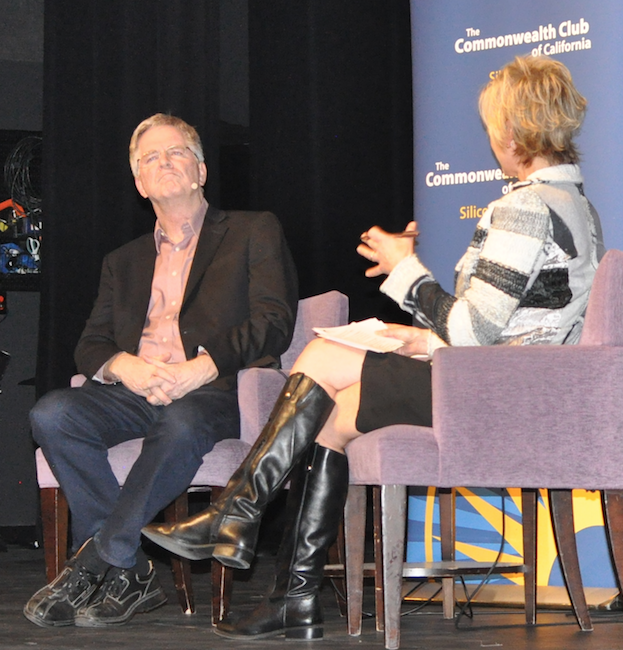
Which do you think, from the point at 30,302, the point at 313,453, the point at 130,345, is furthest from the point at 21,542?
the point at 313,453

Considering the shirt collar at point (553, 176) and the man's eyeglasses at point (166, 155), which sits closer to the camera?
the shirt collar at point (553, 176)

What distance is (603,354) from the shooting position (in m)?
2.33

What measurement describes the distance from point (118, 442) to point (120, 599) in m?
0.49

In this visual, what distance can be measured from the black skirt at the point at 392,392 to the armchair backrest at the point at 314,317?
649 mm

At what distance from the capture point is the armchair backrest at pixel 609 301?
2354 mm

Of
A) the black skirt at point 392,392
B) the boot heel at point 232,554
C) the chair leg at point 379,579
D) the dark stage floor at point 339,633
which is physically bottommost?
the dark stage floor at point 339,633

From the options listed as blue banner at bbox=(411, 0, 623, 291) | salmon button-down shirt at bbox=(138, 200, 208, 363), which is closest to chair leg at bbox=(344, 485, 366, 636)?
salmon button-down shirt at bbox=(138, 200, 208, 363)

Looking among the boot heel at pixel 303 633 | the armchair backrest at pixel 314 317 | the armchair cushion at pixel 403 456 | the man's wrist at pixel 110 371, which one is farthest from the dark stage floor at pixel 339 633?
the armchair backrest at pixel 314 317

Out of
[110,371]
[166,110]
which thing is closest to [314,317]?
[110,371]

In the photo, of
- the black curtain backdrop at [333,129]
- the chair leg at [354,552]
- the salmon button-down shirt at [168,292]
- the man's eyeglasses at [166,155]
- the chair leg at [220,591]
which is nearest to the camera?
the chair leg at [354,552]

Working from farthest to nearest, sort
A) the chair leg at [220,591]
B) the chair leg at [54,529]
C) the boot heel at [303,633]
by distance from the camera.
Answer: the chair leg at [54,529], the chair leg at [220,591], the boot heel at [303,633]

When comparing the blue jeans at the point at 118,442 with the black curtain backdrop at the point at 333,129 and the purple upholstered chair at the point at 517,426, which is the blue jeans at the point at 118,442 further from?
the black curtain backdrop at the point at 333,129

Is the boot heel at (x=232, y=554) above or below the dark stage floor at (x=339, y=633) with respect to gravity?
above

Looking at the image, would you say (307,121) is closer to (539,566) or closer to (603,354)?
(539,566)
